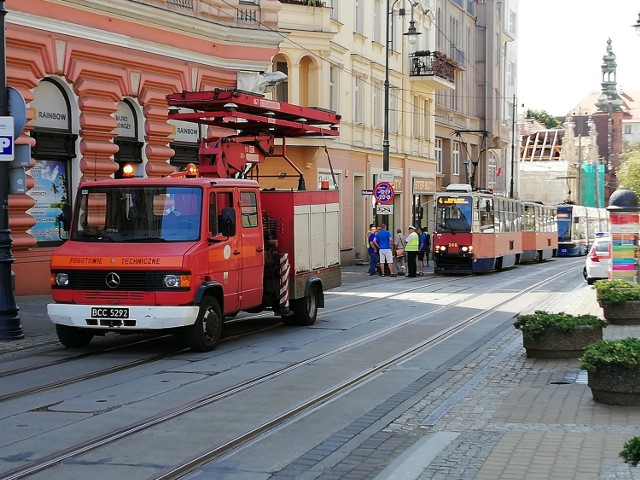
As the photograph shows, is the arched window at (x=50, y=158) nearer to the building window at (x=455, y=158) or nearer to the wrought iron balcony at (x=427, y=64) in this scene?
the wrought iron balcony at (x=427, y=64)

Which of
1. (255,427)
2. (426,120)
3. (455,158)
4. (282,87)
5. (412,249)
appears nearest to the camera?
(255,427)

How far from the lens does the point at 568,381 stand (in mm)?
11984

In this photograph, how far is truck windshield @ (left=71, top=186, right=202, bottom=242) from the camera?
14445 millimetres

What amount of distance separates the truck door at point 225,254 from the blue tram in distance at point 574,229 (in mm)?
54223

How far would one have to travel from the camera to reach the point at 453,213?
3869 cm

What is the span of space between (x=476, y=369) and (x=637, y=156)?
2676 inches

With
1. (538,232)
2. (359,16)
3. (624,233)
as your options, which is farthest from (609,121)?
(624,233)

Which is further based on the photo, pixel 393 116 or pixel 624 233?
pixel 393 116

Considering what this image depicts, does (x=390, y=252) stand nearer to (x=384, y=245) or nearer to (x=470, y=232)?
(x=384, y=245)

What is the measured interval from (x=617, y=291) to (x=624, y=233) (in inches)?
135

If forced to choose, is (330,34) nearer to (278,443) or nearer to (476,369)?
(476,369)

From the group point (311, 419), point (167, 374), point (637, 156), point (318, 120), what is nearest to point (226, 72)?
point (318, 120)

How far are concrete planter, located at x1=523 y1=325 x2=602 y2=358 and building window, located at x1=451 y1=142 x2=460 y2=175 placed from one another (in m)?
48.5

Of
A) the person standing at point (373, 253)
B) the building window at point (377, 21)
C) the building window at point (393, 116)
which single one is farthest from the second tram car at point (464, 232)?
the building window at point (377, 21)
